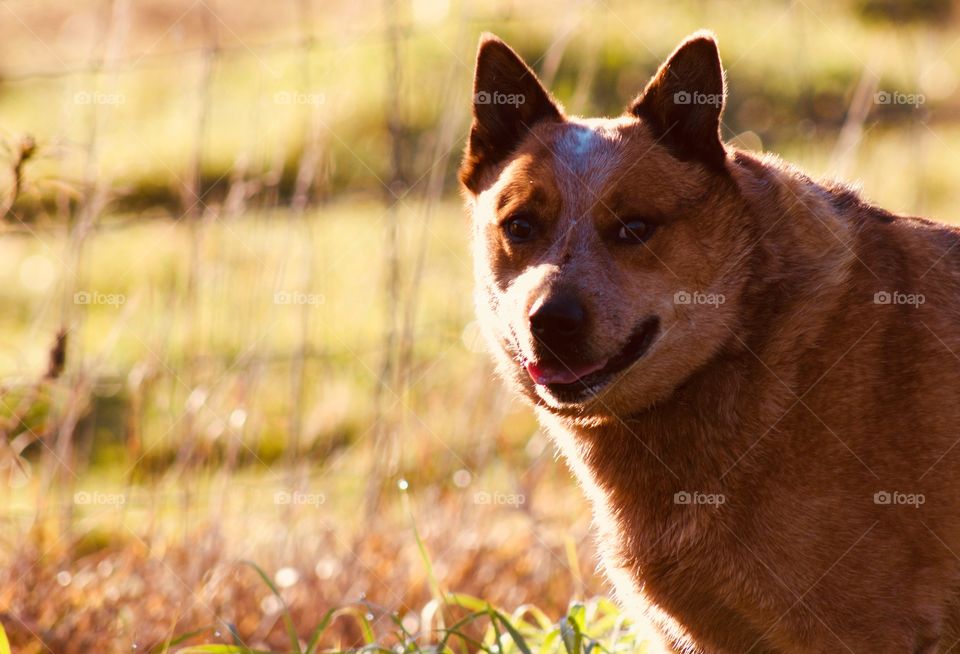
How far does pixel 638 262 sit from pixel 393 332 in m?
1.79

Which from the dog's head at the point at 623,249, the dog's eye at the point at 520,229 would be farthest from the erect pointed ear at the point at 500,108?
the dog's eye at the point at 520,229

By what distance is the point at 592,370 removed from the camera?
312cm

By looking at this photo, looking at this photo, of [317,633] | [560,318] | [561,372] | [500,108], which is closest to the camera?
[560,318]

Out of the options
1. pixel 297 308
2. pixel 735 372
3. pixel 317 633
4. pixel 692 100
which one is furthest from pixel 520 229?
pixel 297 308

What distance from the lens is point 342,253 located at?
8875 mm

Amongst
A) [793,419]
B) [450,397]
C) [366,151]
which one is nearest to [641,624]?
[793,419]

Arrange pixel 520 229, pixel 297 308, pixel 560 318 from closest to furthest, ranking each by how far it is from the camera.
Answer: pixel 560 318
pixel 520 229
pixel 297 308

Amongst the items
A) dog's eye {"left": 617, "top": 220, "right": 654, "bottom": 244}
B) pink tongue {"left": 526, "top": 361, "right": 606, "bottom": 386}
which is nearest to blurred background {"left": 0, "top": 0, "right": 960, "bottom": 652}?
pink tongue {"left": 526, "top": 361, "right": 606, "bottom": 386}

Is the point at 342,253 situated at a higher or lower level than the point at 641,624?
lower

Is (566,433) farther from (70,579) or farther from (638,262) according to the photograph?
(70,579)

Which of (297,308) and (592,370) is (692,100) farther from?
(297,308)

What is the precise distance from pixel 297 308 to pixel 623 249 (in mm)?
4785

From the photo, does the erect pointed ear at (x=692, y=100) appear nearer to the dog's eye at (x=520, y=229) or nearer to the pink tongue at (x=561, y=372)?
the dog's eye at (x=520, y=229)

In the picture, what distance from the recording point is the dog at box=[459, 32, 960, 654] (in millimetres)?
2936
